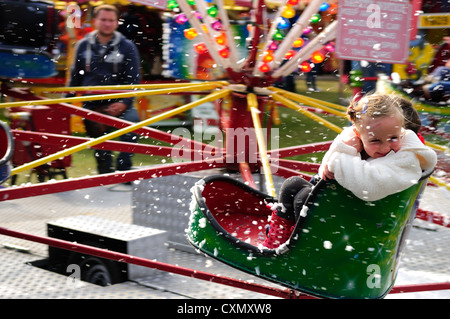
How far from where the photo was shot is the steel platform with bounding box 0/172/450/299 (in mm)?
2738

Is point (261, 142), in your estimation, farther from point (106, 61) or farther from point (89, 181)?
point (106, 61)

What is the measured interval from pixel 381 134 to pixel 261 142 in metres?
1.10

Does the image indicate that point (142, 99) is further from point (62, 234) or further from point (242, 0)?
point (62, 234)

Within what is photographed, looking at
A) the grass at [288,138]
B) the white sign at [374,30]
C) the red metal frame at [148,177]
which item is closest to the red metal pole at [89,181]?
the red metal frame at [148,177]

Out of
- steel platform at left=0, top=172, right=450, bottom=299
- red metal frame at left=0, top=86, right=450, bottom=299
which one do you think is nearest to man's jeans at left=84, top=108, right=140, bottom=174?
steel platform at left=0, top=172, right=450, bottom=299

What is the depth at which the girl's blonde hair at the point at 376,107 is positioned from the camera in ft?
5.93

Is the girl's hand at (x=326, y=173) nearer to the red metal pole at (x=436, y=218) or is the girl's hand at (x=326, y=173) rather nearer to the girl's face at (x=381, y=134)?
the girl's face at (x=381, y=134)

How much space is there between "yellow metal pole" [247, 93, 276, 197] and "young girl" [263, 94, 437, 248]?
0.76m

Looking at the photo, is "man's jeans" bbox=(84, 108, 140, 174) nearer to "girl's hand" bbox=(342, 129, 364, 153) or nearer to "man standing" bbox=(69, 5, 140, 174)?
"man standing" bbox=(69, 5, 140, 174)

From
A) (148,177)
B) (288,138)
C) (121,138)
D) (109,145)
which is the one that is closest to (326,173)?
(148,177)

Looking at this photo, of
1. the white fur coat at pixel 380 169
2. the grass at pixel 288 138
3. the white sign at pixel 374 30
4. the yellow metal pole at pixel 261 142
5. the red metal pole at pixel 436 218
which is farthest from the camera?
the grass at pixel 288 138

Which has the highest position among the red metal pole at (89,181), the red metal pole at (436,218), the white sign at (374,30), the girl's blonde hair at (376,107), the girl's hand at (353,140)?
the white sign at (374,30)

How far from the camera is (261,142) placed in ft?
9.49

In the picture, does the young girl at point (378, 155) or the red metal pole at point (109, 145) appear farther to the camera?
the red metal pole at point (109, 145)
